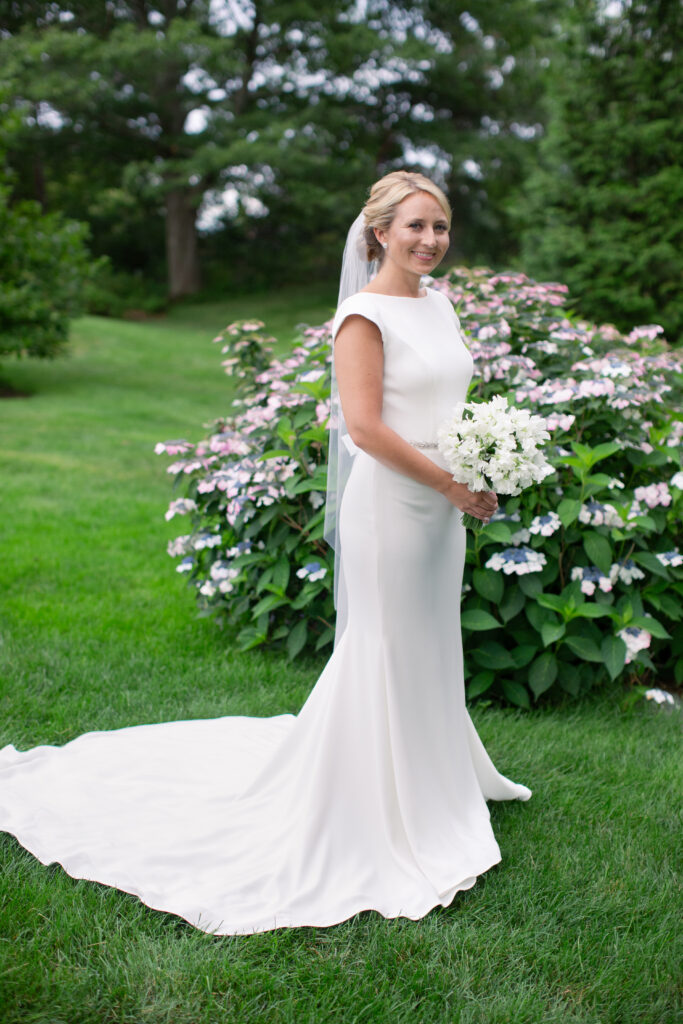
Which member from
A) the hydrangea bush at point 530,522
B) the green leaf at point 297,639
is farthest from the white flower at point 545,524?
the green leaf at point 297,639

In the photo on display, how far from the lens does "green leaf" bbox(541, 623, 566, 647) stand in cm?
395

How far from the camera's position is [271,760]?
3.12m

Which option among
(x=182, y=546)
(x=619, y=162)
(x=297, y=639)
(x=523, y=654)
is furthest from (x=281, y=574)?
Answer: (x=619, y=162)

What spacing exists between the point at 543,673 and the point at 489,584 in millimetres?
515

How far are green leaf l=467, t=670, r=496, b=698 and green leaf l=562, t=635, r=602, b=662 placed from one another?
404mm

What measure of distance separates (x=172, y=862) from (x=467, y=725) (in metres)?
1.13

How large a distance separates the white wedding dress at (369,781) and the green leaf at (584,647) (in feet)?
3.96

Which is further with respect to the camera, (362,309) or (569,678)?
(569,678)

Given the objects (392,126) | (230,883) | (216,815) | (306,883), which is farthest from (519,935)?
(392,126)

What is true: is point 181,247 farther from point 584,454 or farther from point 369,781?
point 369,781

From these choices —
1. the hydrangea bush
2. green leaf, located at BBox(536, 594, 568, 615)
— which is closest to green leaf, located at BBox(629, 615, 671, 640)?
the hydrangea bush

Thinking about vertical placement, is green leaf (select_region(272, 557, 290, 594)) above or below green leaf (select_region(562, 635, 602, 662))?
above

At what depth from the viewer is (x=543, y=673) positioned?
13.5ft

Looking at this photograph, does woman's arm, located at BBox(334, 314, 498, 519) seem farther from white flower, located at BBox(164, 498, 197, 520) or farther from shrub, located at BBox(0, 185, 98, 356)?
shrub, located at BBox(0, 185, 98, 356)
